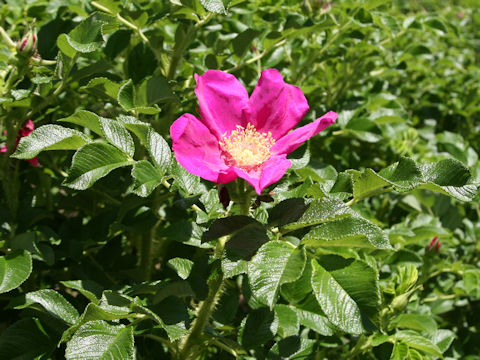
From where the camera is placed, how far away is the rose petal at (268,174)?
0.79m

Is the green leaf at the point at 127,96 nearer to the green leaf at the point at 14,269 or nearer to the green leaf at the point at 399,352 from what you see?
the green leaf at the point at 14,269

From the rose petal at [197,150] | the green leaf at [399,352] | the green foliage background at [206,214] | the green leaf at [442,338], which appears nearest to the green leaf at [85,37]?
the green foliage background at [206,214]

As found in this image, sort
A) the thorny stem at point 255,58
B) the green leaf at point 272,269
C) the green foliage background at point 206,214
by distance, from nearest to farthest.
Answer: the green leaf at point 272,269 → the green foliage background at point 206,214 → the thorny stem at point 255,58

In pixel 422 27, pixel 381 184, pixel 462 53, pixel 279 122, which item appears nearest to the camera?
pixel 381 184

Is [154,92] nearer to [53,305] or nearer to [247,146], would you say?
[247,146]

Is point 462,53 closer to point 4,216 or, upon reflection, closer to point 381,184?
point 381,184

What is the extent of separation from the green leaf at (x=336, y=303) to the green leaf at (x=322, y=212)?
12cm

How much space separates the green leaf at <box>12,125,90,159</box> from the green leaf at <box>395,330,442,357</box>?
2.45 feet

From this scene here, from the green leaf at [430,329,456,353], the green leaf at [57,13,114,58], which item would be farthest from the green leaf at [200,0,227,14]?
the green leaf at [430,329,456,353]

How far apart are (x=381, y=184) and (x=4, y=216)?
0.90m

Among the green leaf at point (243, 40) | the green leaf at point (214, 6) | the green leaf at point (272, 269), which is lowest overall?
the green leaf at point (272, 269)

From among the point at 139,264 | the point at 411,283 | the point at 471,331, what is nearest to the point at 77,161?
the point at 139,264

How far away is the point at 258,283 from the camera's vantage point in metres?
0.78

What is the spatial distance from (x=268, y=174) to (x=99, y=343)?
41 centimetres
